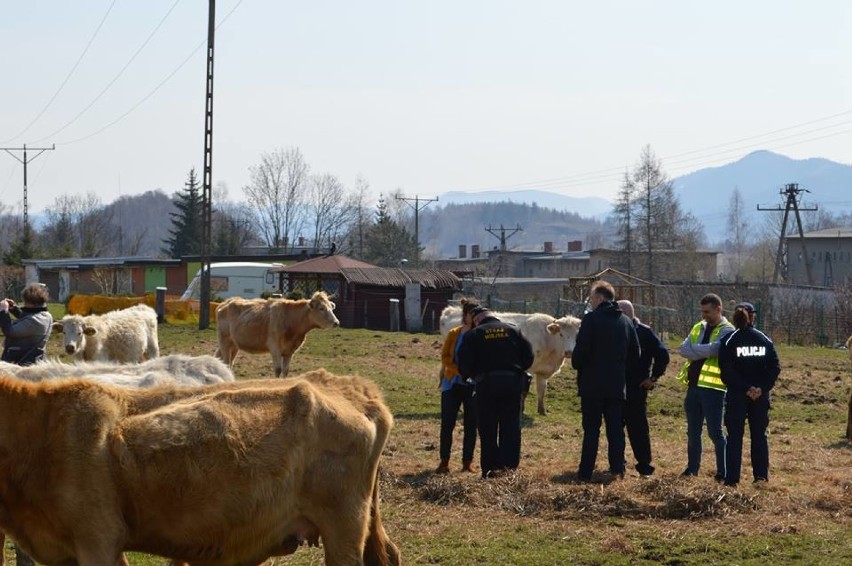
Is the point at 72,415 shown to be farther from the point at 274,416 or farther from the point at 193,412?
the point at 274,416

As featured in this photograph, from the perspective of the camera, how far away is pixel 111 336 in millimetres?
20328

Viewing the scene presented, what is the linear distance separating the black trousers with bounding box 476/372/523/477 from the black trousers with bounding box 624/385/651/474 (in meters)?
1.40

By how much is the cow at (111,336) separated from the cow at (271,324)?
319cm

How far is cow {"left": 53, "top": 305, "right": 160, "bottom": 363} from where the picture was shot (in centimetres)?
1964

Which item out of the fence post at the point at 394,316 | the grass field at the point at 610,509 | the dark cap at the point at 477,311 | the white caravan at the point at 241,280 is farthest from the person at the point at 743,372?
the white caravan at the point at 241,280

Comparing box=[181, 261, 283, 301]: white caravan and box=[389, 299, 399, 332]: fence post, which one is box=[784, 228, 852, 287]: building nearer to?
box=[181, 261, 283, 301]: white caravan

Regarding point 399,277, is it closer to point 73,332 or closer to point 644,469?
point 73,332

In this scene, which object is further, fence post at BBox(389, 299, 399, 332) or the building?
the building

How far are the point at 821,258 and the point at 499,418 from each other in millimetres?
87501

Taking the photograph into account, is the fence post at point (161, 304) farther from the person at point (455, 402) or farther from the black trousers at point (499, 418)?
the black trousers at point (499, 418)

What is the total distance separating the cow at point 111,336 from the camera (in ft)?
64.4

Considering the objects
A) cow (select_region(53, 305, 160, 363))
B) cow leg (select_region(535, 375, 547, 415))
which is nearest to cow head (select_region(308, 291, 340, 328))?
A: cow (select_region(53, 305, 160, 363))

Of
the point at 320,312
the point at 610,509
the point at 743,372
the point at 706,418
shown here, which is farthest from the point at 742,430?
the point at 320,312

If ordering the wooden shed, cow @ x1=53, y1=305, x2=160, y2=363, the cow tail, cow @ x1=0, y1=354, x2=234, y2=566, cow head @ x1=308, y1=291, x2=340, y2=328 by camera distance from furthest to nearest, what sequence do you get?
the wooden shed → cow head @ x1=308, y1=291, x2=340, y2=328 → cow @ x1=53, y1=305, x2=160, y2=363 → cow @ x1=0, y1=354, x2=234, y2=566 → the cow tail
